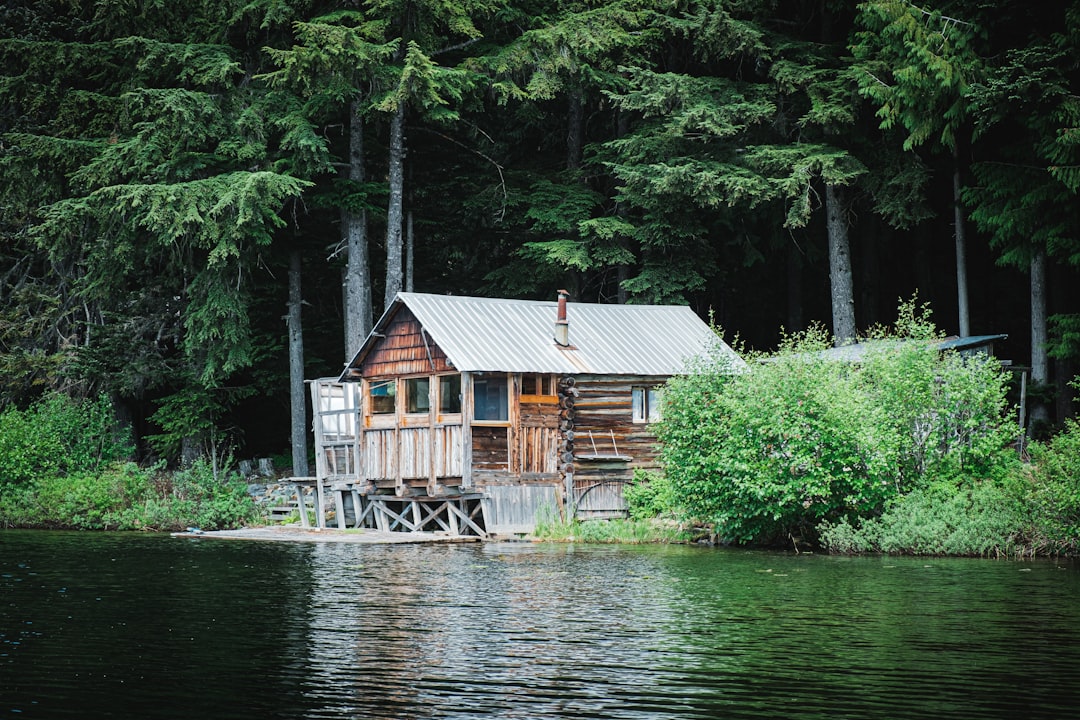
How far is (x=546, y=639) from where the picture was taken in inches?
553

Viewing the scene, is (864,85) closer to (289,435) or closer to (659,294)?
(659,294)

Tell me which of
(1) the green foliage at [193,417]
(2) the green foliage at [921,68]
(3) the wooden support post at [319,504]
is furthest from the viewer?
(1) the green foliage at [193,417]

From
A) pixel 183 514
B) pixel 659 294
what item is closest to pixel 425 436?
pixel 183 514

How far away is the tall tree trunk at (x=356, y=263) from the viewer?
3691 cm

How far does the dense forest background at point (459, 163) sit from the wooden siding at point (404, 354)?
387 cm

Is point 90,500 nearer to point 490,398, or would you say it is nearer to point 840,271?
point 490,398

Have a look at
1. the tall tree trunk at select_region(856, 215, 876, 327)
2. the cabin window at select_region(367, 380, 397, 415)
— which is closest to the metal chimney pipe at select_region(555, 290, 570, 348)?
the cabin window at select_region(367, 380, 397, 415)

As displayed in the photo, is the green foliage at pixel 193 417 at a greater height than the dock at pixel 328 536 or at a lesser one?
greater

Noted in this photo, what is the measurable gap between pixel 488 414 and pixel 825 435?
9130 millimetres

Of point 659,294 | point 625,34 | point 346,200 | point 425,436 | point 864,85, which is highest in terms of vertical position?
point 625,34

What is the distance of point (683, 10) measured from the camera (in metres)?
38.5

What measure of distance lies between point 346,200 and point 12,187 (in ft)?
34.2

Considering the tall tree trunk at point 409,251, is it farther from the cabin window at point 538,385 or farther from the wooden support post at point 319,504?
the cabin window at point 538,385

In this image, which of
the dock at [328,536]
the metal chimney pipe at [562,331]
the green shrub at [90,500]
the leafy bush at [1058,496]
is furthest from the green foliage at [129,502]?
the leafy bush at [1058,496]
